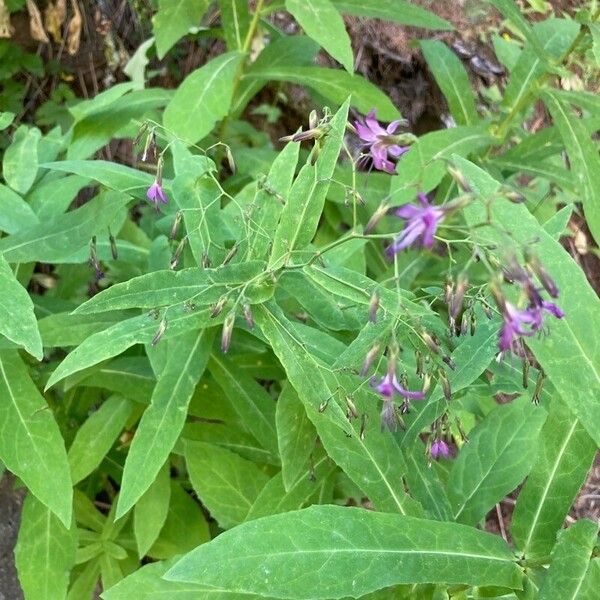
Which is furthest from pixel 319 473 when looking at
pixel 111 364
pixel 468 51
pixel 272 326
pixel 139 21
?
pixel 468 51

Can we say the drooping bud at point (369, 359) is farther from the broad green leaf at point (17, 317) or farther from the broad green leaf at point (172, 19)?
the broad green leaf at point (172, 19)

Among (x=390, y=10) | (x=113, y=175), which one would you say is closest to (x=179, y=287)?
(x=113, y=175)

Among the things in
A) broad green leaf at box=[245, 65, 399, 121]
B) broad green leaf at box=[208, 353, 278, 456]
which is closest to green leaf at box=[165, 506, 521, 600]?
broad green leaf at box=[208, 353, 278, 456]

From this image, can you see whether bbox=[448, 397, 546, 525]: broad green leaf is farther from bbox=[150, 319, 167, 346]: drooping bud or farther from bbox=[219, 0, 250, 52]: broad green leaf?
bbox=[219, 0, 250, 52]: broad green leaf

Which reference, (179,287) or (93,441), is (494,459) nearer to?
(179,287)

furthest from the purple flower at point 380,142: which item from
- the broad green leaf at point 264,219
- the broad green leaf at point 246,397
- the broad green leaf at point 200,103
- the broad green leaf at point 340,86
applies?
the broad green leaf at point 340,86

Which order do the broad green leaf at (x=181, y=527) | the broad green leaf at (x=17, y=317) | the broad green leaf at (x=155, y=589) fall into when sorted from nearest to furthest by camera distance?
the broad green leaf at (x=17, y=317) < the broad green leaf at (x=155, y=589) < the broad green leaf at (x=181, y=527)
